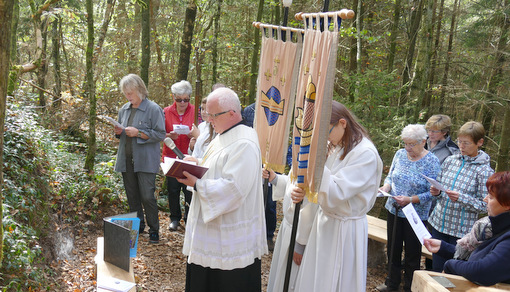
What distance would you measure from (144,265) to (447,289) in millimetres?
3847

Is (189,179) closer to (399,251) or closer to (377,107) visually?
(399,251)

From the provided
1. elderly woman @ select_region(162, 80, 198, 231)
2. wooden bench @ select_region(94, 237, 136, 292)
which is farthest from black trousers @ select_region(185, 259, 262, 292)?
elderly woman @ select_region(162, 80, 198, 231)

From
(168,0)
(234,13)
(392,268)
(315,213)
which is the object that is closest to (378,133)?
(392,268)

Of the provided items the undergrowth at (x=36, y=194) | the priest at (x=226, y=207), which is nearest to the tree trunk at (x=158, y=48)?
the undergrowth at (x=36, y=194)

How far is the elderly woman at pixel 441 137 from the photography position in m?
4.82

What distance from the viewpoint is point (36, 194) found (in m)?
5.11

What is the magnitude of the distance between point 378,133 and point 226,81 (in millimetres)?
9556

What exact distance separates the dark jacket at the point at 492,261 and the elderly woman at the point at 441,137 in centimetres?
241

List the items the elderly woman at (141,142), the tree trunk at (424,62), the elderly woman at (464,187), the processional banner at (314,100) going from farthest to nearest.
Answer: the tree trunk at (424,62) → the elderly woman at (141,142) → the elderly woman at (464,187) → the processional banner at (314,100)

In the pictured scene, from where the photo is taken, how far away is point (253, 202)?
326 centimetres

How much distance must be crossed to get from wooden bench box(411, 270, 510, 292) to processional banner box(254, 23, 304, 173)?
1.70 metres

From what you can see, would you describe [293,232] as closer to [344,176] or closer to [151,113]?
[344,176]

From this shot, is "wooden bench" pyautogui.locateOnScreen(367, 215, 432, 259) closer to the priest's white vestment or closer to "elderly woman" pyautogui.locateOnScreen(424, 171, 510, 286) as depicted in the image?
"elderly woman" pyautogui.locateOnScreen(424, 171, 510, 286)

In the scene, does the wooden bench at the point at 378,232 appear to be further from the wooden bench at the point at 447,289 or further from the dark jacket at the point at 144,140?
the dark jacket at the point at 144,140
